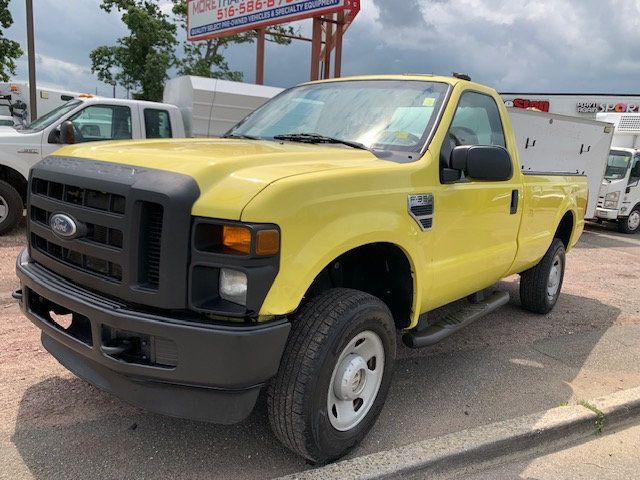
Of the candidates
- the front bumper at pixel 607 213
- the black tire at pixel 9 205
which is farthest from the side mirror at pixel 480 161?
the front bumper at pixel 607 213

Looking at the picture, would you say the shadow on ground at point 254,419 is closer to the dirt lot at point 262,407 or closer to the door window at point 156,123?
the dirt lot at point 262,407

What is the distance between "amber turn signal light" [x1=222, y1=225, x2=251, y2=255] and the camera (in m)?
2.27

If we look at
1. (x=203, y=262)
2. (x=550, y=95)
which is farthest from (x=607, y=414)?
(x=550, y=95)

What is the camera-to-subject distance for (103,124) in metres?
8.20

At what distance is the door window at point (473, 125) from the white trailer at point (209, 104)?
5939 mm

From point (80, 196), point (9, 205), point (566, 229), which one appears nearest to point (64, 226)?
point (80, 196)

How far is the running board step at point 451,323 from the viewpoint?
3.53 metres

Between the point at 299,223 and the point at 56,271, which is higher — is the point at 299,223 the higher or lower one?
the higher one

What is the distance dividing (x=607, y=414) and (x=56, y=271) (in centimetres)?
337

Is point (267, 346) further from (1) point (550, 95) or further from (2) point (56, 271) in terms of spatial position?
(1) point (550, 95)

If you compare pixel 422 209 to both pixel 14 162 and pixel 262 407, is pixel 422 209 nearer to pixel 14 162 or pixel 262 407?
pixel 262 407

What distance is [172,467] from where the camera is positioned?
2768mm

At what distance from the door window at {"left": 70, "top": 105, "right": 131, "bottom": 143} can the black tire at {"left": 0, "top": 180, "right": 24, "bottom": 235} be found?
1080 millimetres

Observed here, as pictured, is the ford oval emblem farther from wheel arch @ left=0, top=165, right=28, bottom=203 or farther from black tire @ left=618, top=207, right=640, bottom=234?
black tire @ left=618, top=207, right=640, bottom=234
